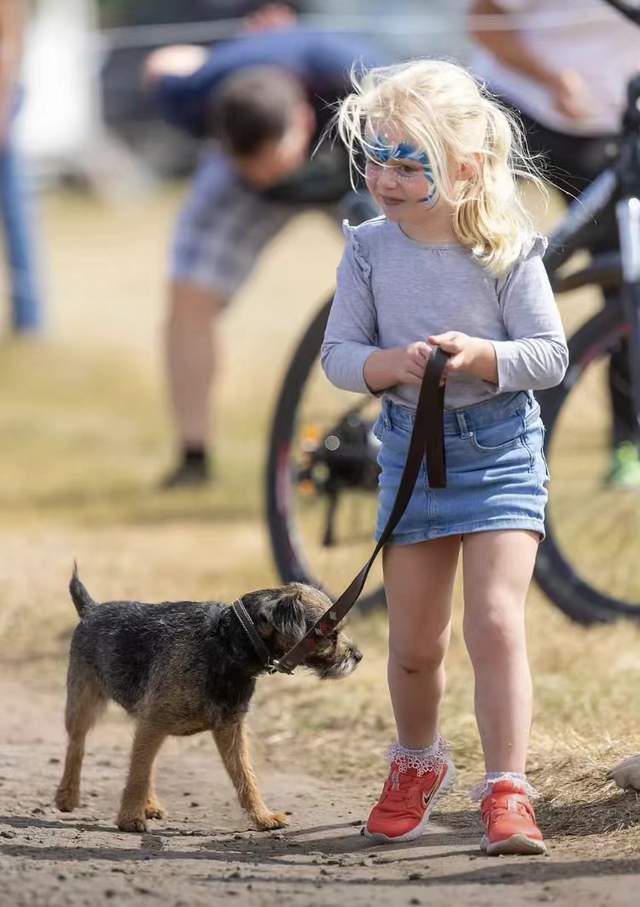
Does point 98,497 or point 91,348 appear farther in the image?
point 91,348

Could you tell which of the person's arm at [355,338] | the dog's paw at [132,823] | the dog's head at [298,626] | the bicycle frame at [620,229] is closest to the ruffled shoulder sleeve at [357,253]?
the person's arm at [355,338]

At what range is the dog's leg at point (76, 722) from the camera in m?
4.14

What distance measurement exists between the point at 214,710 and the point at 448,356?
103 centimetres

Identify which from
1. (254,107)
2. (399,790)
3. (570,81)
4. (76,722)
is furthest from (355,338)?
(254,107)

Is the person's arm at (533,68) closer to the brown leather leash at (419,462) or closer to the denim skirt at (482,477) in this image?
the denim skirt at (482,477)

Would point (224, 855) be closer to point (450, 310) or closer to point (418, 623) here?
point (418, 623)

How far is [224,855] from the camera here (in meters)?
3.65

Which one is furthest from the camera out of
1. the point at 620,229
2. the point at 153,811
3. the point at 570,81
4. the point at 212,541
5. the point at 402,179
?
A: the point at 212,541

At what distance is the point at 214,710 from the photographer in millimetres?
3904

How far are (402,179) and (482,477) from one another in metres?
0.63

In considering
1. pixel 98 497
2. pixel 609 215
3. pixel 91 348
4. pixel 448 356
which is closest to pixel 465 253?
pixel 448 356

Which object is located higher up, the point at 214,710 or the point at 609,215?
the point at 609,215

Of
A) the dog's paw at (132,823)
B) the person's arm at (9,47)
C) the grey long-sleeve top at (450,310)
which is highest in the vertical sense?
the person's arm at (9,47)

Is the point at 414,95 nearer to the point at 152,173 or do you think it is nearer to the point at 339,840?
the point at 339,840
